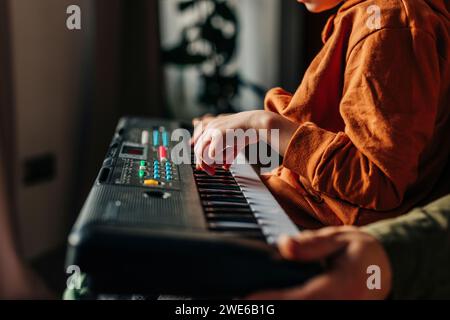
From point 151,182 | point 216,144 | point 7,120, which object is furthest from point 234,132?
point 7,120

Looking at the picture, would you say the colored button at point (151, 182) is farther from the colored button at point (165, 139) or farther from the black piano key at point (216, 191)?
the colored button at point (165, 139)

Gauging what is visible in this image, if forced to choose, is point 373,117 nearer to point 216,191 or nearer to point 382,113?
point 382,113

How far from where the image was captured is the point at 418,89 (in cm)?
67

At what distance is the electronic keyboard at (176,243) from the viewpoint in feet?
1.65

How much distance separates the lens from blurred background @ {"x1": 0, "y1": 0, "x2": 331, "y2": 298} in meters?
1.60

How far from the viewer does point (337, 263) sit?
53 cm

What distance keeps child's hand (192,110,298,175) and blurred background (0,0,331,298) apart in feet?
3.00

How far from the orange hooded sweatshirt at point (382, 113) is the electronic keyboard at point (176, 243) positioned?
98 mm

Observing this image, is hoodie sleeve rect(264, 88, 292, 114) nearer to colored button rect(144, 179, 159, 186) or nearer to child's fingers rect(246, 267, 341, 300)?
colored button rect(144, 179, 159, 186)

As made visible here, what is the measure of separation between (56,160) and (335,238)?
163 centimetres

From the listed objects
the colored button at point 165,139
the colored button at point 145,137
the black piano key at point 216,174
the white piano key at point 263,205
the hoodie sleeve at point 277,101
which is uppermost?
the hoodie sleeve at point 277,101

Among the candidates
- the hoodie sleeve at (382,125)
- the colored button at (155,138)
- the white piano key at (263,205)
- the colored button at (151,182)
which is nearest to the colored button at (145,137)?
the colored button at (155,138)

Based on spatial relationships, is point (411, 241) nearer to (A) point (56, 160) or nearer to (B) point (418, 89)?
(B) point (418, 89)
